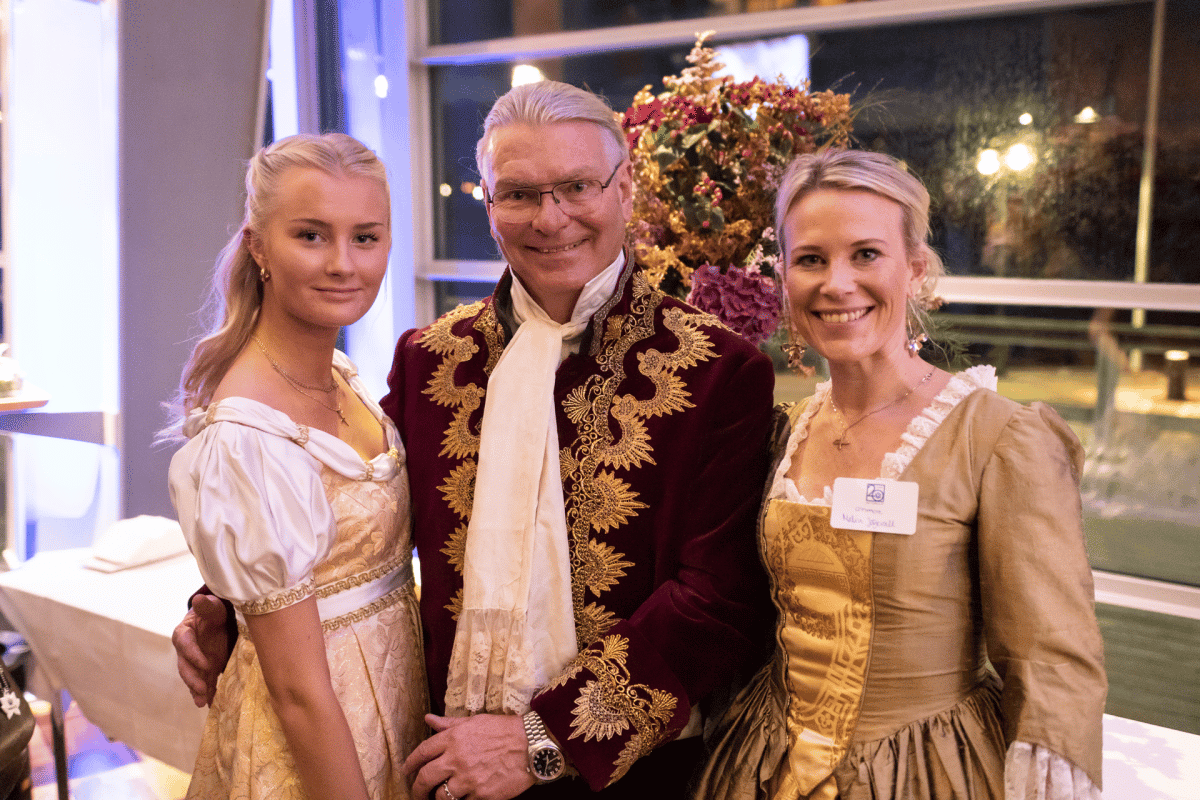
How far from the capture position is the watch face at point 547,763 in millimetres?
1317

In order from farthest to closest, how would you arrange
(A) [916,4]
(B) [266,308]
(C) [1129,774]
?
(A) [916,4] → (C) [1129,774] → (B) [266,308]

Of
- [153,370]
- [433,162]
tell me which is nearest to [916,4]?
[433,162]

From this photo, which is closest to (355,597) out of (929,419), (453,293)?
(929,419)

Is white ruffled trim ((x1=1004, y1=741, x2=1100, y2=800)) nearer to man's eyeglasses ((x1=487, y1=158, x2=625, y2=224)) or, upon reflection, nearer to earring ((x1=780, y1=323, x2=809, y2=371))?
earring ((x1=780, y1=323, x2=809, y2=371))

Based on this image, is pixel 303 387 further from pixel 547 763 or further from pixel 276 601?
pixel 547 763

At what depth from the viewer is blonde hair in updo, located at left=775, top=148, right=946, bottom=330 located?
51.3 inches

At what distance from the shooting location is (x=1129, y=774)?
1600 mm

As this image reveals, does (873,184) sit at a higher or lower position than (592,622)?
higher

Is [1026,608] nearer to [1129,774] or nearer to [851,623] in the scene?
[851,623]

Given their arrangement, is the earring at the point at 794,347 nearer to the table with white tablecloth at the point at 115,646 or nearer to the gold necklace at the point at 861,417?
the gold necklace at the point at 861,417

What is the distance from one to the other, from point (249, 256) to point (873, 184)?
95cm

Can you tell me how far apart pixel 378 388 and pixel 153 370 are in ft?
4.17

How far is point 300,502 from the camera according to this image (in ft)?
4.04

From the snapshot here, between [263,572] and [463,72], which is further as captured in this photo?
[463,72]
